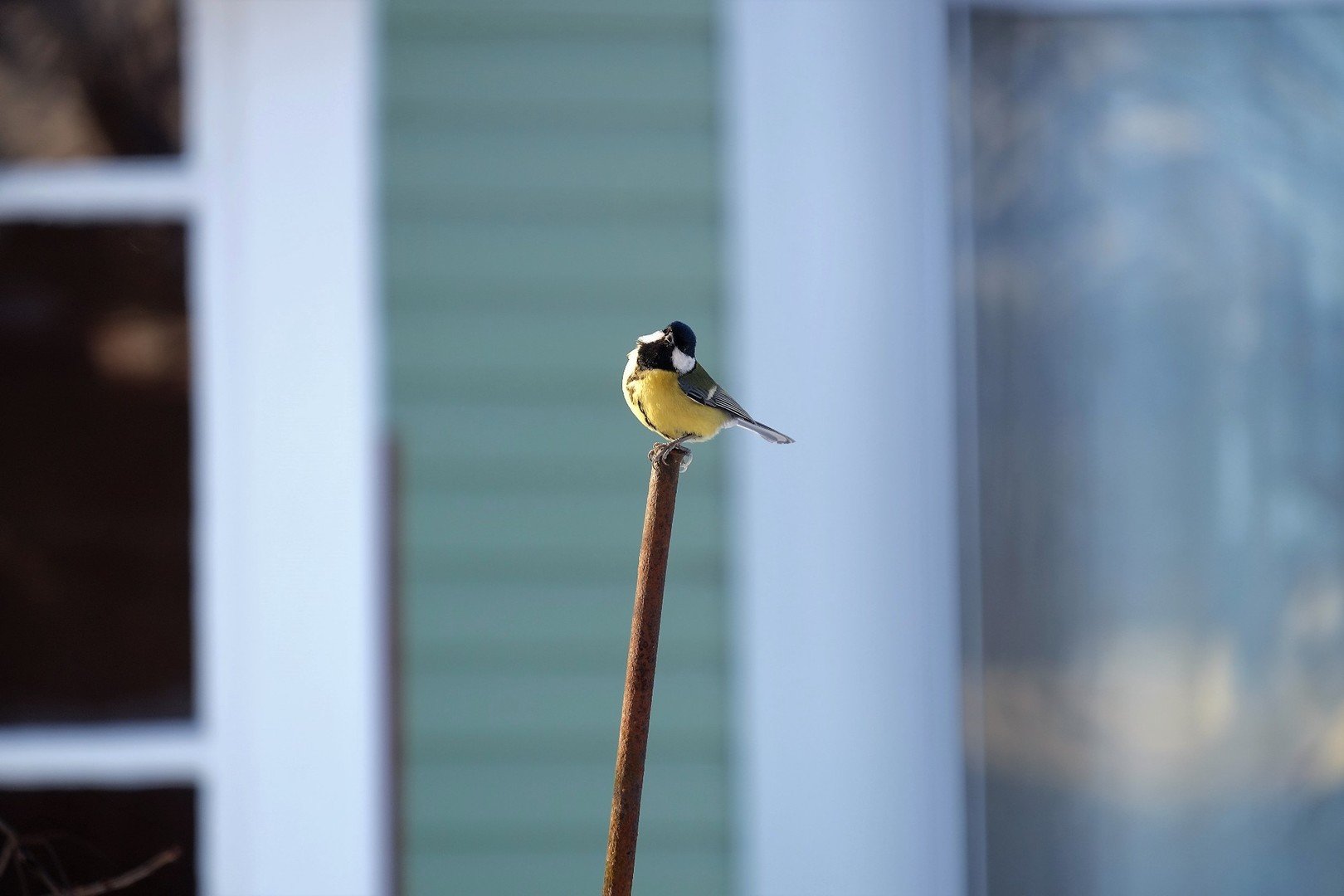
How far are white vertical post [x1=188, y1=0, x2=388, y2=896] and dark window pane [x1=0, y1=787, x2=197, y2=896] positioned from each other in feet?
0.17

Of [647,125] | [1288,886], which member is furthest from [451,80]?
[1288,886]

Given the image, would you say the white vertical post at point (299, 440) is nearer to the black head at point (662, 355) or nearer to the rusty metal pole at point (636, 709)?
the black head at point (662, 355)

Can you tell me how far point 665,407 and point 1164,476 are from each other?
1.28 m

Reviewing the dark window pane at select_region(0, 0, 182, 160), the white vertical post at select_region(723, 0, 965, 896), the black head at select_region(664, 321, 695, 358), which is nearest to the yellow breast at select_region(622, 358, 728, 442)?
the black head at select_region(664, 321, 695, 358)

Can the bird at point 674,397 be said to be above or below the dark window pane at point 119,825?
above

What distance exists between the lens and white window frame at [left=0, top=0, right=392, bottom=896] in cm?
200

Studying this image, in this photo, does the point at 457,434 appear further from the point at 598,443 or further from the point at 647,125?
the point at 647,125

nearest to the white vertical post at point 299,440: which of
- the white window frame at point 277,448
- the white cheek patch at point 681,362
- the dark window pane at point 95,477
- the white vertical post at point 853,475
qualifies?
the white window frame at point 277,448

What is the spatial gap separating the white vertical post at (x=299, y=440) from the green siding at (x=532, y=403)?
176 mm

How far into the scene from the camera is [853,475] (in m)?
1.99

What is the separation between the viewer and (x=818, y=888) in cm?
197

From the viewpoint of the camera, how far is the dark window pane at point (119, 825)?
202cm

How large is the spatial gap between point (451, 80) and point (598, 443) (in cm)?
67

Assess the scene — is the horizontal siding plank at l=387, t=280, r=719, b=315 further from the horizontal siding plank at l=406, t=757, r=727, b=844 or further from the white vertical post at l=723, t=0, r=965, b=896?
the horizontal siding plank at l=406, t=757, r=727, b=844
